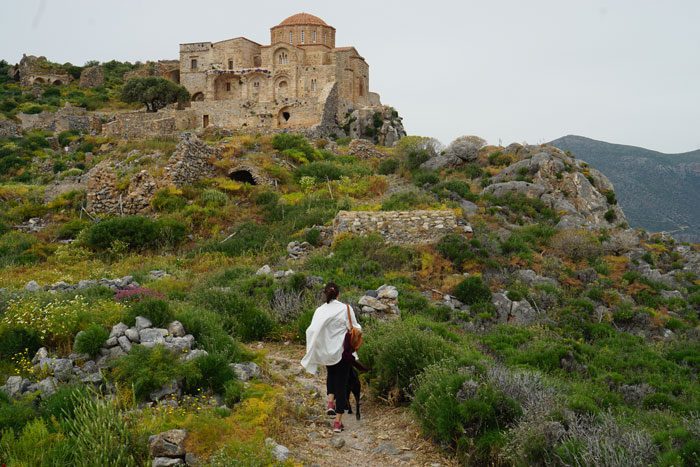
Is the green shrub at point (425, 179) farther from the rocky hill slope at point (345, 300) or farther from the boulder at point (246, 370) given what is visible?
the boulder at point (246, 370)

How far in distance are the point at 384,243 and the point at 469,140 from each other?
13526mm

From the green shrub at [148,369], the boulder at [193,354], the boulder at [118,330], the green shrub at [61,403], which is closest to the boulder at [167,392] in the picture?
the green shrub at [148,369]

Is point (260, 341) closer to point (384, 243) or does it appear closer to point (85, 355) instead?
point (85, 355)

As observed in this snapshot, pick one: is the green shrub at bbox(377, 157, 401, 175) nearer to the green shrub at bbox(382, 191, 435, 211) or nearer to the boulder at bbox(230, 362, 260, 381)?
the green shrub at bbox(382, 191, 435, 211)

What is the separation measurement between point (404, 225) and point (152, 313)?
9.27 metres

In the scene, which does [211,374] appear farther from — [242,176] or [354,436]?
[242,176]

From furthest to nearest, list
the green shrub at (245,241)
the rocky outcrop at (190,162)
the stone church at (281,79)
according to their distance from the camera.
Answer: the stone church at (281,79)
the rocky outcrop at (190,162)
the green shrub at (245,241)

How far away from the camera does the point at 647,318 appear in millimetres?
13641

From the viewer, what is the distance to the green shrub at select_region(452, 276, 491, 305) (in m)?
13.5

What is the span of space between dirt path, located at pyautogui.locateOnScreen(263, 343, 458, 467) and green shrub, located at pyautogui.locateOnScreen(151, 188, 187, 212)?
42.0ft

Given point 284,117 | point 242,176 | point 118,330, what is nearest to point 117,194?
point 242,176

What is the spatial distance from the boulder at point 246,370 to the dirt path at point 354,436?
0.90 feet

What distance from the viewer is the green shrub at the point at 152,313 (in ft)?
28.3

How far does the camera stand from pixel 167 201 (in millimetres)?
20656
